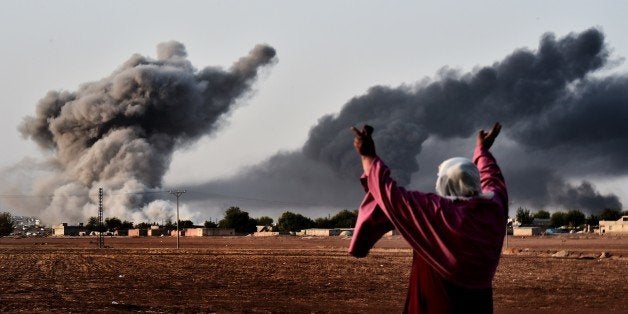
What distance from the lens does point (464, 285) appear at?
3387 mm

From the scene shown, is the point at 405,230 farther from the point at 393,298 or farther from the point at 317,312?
the point at 393,298

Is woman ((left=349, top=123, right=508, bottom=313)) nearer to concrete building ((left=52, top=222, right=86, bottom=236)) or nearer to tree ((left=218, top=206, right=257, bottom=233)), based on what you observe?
tree ((left=218, top=206, right=257, bottom=233))

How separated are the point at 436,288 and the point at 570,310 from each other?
57.1 feet

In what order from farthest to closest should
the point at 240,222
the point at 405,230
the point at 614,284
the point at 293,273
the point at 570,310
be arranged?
the point at 240,222 → the point at 293,273 → the point at 614,284 → the point at 570,310 → the point at 405,230

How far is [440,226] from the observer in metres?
3.31

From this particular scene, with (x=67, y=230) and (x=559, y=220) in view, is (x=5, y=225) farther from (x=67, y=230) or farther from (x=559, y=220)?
(x=559, y=220)

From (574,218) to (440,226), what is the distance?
162808 millimetres

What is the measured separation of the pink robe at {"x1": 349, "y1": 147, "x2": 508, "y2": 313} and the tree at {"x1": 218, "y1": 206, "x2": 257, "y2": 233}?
152496 mm

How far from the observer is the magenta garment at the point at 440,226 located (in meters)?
3.31

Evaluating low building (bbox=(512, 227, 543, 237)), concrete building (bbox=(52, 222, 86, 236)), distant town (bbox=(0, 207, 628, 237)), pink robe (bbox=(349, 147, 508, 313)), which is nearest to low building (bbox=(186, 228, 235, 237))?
distant town (bbox=(0, 207, 628, 237))

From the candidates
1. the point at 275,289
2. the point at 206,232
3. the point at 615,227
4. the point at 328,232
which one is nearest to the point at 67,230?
the point at 206,232

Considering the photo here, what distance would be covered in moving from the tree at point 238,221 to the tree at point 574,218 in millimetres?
53382

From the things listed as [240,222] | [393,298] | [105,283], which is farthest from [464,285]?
[240,222]

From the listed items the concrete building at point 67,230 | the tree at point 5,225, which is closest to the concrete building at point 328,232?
the concrete building at point 67,230
